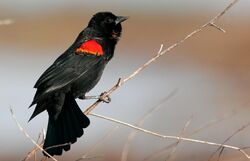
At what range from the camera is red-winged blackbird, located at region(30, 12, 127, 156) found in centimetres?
466

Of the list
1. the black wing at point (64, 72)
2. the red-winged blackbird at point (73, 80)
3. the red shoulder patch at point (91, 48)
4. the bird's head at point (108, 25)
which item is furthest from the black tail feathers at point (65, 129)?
the bird's head at point (108, 25)

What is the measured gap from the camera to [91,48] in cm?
538

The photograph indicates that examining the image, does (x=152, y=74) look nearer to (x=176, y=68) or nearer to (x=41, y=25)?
(x=176, y=68)

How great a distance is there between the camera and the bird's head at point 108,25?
222 inches

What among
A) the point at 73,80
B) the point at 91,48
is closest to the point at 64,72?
the point at 73,80

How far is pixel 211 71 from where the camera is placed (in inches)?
431

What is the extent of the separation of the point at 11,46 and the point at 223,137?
23.2 ft

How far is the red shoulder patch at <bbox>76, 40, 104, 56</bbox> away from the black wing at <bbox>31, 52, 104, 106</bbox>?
0.03m

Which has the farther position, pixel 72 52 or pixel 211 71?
pixel 211 71

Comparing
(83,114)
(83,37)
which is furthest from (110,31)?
(83,114)

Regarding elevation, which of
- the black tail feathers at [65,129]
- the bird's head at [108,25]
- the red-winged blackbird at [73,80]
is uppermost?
the bird's head at [108,25]

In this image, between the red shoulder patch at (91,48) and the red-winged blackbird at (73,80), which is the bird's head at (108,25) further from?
the red shoulder patch at (91,48)

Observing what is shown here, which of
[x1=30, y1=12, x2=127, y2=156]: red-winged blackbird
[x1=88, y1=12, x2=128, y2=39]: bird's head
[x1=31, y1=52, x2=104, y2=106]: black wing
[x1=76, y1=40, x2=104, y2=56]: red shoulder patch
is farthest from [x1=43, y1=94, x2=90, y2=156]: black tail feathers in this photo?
[x1=88, y1=12, x2=128, y2=39]: bird's head

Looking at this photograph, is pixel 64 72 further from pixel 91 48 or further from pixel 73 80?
pixel 91 48
